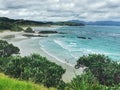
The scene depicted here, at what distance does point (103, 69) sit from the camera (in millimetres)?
28953

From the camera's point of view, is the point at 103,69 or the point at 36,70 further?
the point at 103,69

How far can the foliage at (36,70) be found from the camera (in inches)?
974

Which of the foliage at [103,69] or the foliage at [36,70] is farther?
the foliage at [103,69]

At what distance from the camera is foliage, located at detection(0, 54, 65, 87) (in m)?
24.7

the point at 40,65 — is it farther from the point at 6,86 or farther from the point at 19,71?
the point at 6,86

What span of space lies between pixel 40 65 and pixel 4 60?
26.4 ft

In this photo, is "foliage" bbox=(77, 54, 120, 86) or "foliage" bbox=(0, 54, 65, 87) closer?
"foliage" bbox=(0, 54, 65, 87)

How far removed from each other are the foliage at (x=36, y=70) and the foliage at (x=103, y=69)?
3518mm

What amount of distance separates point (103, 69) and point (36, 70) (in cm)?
688

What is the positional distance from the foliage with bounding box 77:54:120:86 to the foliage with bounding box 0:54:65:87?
3518 mm

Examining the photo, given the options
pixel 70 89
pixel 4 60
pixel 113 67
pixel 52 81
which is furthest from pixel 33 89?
pixel 4 60

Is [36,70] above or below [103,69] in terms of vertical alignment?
above

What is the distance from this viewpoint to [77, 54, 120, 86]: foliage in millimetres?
27781

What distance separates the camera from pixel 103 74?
2847 cm
